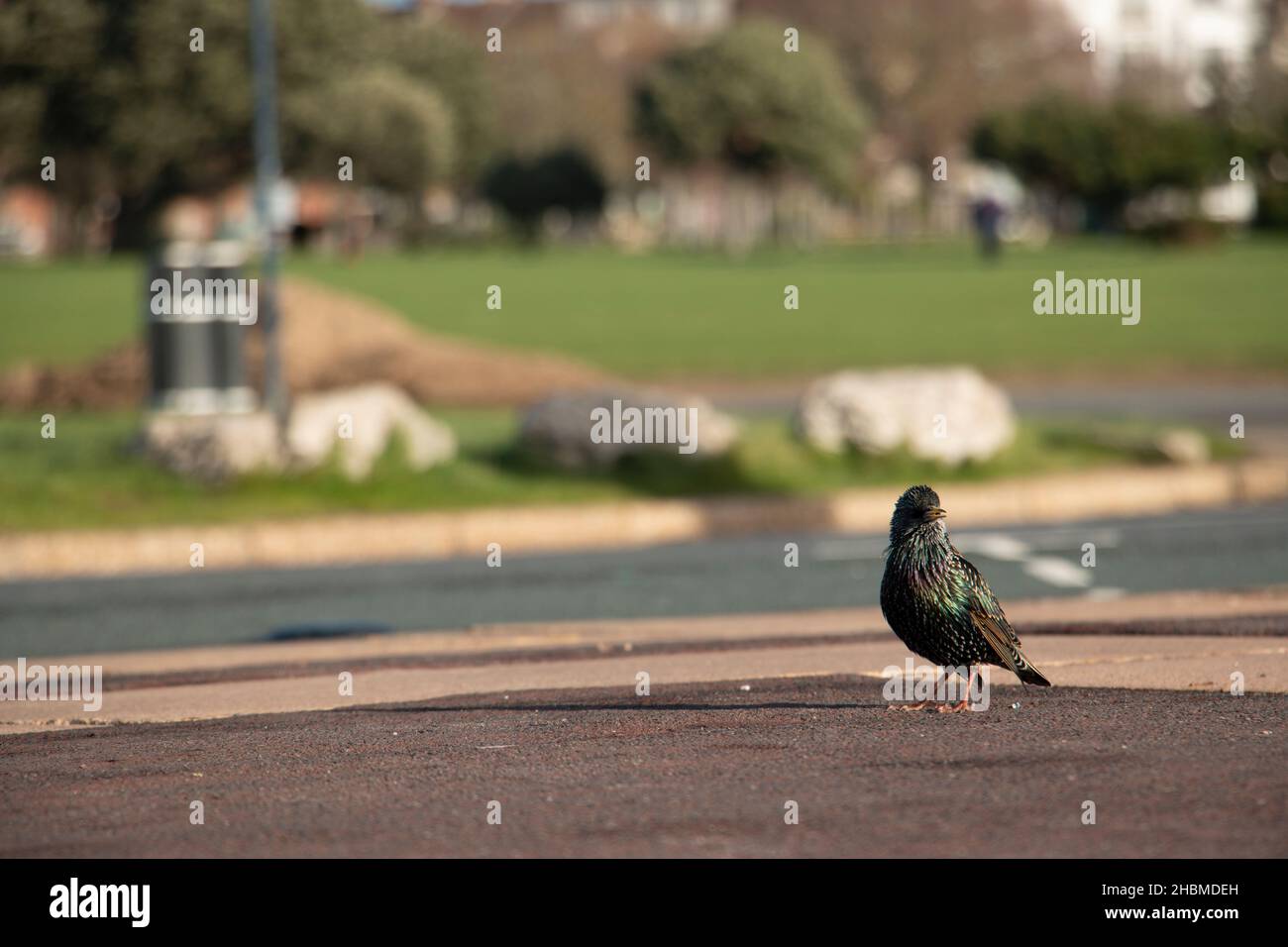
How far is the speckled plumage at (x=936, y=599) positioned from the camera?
6.60 m

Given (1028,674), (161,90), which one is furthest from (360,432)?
(161,90)

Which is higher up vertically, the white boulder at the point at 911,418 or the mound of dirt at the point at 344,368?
the mound of dirt at the point at 344,368

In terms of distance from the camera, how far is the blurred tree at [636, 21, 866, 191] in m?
86.9

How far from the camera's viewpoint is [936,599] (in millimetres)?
6590

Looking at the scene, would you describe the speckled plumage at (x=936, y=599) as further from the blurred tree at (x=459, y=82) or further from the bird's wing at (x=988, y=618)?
the blurred tree at (x=459, y=82)

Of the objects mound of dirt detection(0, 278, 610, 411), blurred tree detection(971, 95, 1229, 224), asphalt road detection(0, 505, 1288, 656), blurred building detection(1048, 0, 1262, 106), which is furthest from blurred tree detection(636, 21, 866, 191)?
asphalt road detection(0, 505, 1288, 656)

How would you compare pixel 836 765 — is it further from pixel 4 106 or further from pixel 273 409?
pixel 4 106

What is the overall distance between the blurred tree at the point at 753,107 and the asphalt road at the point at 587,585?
242 feet

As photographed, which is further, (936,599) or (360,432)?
(360,432)

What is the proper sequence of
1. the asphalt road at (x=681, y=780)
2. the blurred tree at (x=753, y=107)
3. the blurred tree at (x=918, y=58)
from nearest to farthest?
the asphalt road at (x=681, y=780)
the blurred tree at (x=753, y=107)
the blurred tree at (x=918, y=58)

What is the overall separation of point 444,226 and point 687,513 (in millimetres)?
82806

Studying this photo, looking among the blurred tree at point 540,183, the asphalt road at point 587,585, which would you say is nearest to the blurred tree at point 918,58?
the blurred tree at point 540,183

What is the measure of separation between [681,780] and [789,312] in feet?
110

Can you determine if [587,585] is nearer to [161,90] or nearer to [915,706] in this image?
[915,706]
